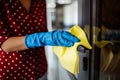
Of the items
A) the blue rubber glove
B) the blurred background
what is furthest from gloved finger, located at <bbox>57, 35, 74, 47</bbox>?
the blurred background

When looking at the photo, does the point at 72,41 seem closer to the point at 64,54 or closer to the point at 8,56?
the point at 64,54

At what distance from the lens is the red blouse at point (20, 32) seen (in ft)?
4.05

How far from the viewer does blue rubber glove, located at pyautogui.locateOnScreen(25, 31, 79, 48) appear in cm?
104

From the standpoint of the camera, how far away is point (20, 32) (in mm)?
1290

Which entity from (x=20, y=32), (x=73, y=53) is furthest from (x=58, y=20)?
(x=73, y=53)

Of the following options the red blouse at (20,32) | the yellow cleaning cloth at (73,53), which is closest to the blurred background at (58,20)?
the red blouse at (20,32)

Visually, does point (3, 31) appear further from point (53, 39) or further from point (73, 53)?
point (73, 53)

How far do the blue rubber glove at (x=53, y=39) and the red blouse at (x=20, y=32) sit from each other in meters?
0.15

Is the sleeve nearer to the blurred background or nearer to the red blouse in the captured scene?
the red blouse

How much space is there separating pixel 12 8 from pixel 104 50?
55 centimetres

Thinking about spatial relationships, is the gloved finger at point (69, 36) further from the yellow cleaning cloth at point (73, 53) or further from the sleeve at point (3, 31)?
the sleeve at point (3, 31)

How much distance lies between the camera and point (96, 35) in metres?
1.16

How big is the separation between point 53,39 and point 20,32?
0.30m

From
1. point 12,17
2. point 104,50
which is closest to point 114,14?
point 104,50
